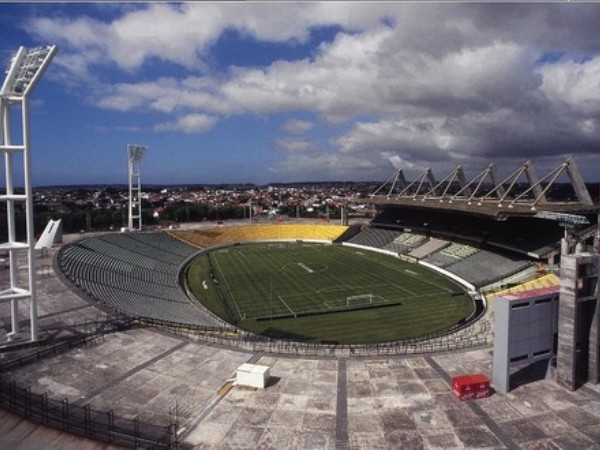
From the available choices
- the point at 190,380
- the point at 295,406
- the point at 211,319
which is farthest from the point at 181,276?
the point at 295,406

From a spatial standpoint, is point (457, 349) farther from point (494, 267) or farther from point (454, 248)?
point (454, 248)

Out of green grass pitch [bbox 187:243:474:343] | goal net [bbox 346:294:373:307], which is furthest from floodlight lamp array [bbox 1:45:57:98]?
goal net [bbox 346:294:373:307]

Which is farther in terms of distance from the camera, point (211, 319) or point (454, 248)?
point (454, 248)

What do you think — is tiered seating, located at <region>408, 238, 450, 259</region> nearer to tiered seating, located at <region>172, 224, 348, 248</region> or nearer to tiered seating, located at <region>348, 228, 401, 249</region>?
tiered seating, located at <region>348, 228, 401, 249</region>

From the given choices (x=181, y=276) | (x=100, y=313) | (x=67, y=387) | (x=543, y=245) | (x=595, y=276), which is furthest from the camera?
(x=181, y=276)

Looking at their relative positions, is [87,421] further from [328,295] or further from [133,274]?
[133,274]
